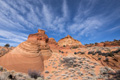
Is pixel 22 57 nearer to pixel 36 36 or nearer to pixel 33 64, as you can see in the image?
pixel 33 64

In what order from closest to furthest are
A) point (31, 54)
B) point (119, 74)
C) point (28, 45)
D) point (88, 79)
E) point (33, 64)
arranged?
point (119, 74) < point (88, 79) < point (33, 64) < point (31, 54) < point (28, 45)

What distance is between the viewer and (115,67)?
310 inches

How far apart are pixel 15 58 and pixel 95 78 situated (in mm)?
10454

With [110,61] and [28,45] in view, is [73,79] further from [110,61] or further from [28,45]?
[28,45]

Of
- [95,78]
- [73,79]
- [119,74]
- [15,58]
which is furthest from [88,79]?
[15,58]

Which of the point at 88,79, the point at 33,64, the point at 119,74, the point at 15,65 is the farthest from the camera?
the point at 33,64

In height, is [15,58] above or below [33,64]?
above

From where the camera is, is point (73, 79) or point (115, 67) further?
point (115, 67)

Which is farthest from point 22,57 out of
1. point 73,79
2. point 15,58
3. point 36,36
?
point 73,79

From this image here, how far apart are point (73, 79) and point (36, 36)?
1145cm

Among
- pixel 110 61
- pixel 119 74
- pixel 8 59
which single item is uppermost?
pixel 8 59

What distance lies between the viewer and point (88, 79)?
20.5ft

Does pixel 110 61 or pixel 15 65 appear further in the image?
pixel 110 61

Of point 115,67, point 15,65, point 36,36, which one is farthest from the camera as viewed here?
point 36,36
